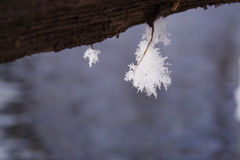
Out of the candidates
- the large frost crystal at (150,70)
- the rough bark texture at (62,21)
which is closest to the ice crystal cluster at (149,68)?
the large frost crystal at (150,70)

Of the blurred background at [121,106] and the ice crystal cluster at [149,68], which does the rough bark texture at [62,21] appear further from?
the blurred background at [121,106]

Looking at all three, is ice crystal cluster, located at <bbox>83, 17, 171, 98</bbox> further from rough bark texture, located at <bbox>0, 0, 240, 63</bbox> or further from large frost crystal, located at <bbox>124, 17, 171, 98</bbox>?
rough bark texture, located at <bbox>0, 0, 240, 63</bbox>

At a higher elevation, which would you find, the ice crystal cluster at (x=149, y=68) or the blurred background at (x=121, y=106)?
the blurred background at (x=121, y=106)

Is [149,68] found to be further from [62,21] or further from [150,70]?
[62,21]

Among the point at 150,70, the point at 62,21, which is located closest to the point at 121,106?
the point at 150,70

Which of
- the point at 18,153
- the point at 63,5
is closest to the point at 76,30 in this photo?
the point at 63,5

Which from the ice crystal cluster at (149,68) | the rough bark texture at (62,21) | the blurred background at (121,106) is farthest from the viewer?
the blurred background at (121,106)

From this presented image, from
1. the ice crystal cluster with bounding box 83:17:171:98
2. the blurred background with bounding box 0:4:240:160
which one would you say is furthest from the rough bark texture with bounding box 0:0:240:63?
the blurred background with bounding box 0:4:240:160
